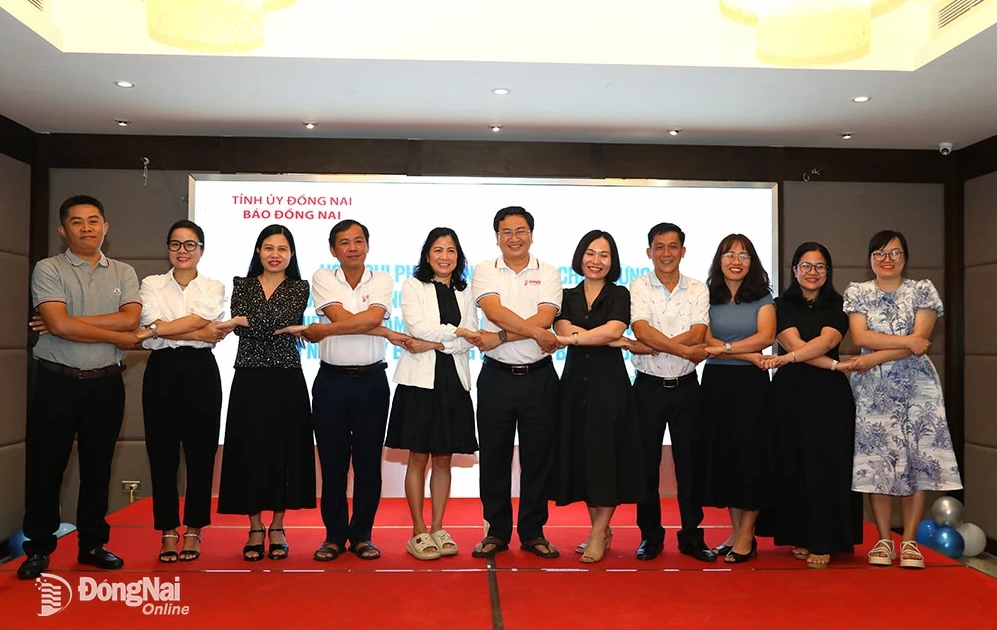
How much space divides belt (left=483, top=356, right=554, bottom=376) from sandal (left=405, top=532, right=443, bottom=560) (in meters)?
0.99

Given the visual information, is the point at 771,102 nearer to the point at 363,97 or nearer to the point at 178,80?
the point at 363,97

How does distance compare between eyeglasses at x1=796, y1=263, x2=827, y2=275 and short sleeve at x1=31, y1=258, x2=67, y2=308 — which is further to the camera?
eyeglasses at x1=796, y1=263, x2=827, y2=275

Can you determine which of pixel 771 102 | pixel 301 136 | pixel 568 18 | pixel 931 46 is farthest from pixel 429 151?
pixel 931 46

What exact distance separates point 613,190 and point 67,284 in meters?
4.07

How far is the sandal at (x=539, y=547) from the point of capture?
4535 millimetres

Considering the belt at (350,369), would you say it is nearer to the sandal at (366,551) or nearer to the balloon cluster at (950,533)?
the sandal at (366,551)

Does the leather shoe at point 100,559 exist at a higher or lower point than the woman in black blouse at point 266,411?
lower

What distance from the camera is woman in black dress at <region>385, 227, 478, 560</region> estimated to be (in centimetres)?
450

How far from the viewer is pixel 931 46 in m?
4.85

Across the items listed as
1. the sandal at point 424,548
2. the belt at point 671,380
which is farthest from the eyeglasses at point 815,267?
the sandal at point 424,548

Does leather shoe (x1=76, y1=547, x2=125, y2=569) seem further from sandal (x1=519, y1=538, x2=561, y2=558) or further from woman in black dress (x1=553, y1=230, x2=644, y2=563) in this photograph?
woman in black dress (x1=553, y1=230, x2=644, y2=563)

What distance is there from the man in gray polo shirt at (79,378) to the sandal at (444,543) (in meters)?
1.61

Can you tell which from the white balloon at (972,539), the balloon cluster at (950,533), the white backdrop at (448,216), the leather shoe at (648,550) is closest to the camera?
the leather shoe at (648,550)

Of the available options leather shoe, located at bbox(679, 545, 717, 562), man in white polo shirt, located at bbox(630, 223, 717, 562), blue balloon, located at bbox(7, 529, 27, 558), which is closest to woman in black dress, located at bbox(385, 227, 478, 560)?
man in white polo shirt, located at bbox(630, 223, 717, 562)
